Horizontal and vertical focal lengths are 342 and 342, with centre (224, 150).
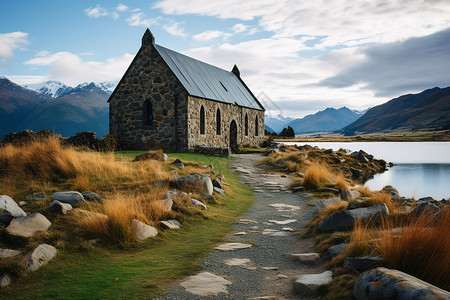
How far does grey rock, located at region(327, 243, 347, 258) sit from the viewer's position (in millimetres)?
5462

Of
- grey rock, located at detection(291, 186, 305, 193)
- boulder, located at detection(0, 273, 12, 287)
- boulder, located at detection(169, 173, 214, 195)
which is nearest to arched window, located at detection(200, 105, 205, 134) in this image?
grey rock, located at detection(291, 186, 305, 193)

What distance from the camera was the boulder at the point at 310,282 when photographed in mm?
4430

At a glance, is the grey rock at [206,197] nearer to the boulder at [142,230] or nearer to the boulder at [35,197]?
the boulder at [142,230]

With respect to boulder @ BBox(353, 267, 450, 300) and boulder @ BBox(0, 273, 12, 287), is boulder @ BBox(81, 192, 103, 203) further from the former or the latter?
boulder @ BBox(353, 267, 450, 300)

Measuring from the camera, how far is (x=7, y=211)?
643cm

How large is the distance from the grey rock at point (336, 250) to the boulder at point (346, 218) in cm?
146

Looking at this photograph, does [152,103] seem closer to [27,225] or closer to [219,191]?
[219,191]

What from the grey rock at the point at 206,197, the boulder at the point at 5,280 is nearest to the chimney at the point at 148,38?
the grey rock at the point at 206,197

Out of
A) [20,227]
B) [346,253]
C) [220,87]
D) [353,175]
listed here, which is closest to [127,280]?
[20,227]

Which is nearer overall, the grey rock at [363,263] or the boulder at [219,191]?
the grey rock at [363,263]

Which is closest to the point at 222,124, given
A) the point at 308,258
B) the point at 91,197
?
the point at 91,197

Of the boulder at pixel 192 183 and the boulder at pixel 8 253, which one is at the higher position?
the boulder at pixel 192 183

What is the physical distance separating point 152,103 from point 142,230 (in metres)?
19.7

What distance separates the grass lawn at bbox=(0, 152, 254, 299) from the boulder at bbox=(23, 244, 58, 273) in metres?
0.09
